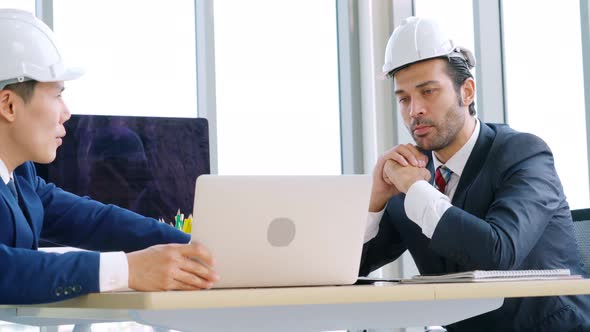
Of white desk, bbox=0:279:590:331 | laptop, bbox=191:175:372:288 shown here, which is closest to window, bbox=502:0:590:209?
white desk, bbox=0:279:590:331

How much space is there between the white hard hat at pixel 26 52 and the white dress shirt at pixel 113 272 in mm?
643

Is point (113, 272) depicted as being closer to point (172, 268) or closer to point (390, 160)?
A: point (172, 268)

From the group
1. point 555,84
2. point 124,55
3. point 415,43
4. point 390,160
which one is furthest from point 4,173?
point 555,84

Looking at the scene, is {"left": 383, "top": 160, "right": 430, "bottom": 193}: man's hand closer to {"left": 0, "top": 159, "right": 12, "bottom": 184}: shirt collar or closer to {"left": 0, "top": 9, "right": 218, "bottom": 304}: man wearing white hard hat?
{"left": 0, "top": 9, "right": 218, "bottom": 304}: man wearing white hard hat

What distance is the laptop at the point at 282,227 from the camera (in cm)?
163

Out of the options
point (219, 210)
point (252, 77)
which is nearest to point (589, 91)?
point (252, 77)

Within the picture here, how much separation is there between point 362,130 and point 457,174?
2.62 meters

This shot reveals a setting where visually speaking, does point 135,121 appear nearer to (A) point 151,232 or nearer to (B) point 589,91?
(A) point 151,232

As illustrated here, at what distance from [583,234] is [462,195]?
0.34 meters

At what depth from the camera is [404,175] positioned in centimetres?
245

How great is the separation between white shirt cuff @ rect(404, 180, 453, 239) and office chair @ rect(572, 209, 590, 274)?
49 centimetres

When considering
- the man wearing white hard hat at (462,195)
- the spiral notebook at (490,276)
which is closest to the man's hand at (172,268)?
the spiral notebook at (490,276)

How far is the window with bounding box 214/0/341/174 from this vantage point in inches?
196

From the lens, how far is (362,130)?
17.6 ft
